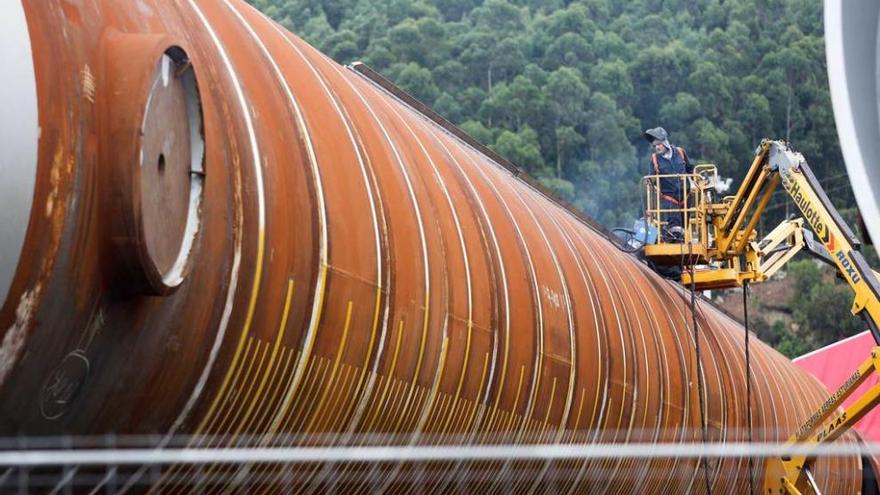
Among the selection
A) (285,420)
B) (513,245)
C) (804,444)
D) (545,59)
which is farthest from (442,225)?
(545,59)

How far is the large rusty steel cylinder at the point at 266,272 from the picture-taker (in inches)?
138

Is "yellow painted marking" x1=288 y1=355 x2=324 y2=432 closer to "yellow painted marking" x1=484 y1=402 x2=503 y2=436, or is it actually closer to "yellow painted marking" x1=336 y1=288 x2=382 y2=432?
"yellow painted marking" x1=336 y1=288 x2=382 y2=432

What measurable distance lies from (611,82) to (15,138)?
68510 mm

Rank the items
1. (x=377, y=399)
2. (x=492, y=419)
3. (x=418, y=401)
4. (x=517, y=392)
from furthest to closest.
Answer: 1. (x=517, y=392)
2. (x=492, y=419)
3. (x=418, y=401)
4. (x=377, y=399)

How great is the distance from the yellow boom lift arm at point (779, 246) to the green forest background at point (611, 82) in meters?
45.6

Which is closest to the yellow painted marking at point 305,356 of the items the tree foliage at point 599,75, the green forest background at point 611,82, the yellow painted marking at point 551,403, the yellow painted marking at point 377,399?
the yellow painted marking at point 377,399

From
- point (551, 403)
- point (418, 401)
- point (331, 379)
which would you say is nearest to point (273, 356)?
point (331, 379)

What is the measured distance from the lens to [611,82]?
230 ft

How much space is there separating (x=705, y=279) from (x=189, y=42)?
1109cm

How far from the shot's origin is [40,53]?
348 cm

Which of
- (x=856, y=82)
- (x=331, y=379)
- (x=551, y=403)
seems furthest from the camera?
(x=551, y=403)

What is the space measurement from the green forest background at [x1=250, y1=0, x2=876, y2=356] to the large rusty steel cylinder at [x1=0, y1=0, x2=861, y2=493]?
53345 mm

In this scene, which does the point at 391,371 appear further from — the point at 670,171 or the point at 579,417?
the point at 670,171

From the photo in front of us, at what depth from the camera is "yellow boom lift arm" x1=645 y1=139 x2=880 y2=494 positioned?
11.2m
